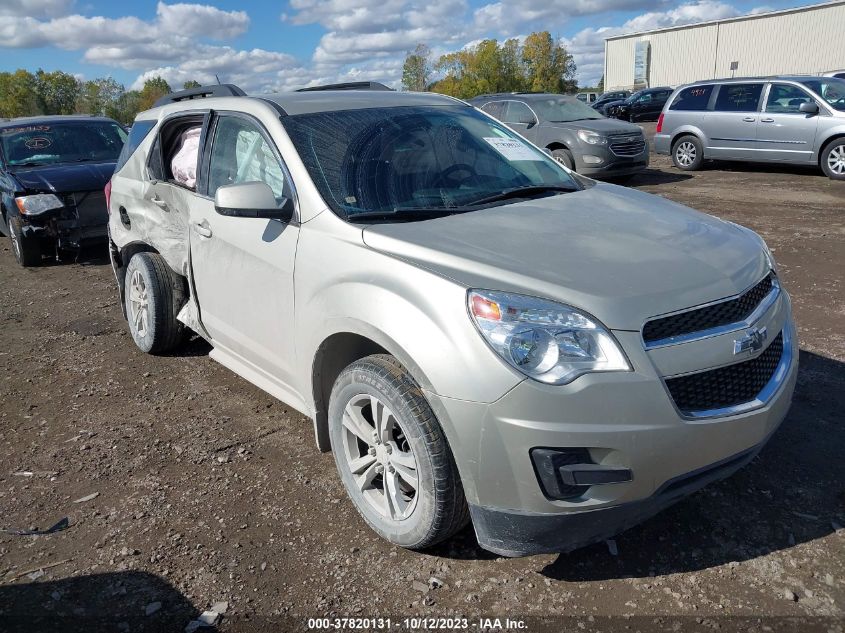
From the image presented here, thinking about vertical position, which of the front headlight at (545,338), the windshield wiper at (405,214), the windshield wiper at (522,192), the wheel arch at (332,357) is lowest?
the wheel arch at (332,357)

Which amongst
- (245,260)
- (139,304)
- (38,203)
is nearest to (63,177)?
(38,203)

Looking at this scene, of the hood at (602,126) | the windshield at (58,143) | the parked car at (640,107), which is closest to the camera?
the windshield at (58,143)

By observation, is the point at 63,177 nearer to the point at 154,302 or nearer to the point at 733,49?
the point at 154,302

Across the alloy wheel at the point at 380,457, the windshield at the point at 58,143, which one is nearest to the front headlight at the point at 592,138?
the windshield at the point at 58,143

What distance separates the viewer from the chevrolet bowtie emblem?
2424 millimetres

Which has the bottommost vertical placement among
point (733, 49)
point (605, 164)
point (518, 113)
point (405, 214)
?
point (605, 164)

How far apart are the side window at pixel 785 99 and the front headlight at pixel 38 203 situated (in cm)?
1173

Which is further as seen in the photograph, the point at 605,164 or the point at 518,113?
the point at 518,113

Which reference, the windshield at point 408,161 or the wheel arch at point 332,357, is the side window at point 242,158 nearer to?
the windshield at point 408,161

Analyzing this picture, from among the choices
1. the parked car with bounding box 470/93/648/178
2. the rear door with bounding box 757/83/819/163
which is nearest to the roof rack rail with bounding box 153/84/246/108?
Answer: the parked car with bounding box 470/93/648/178

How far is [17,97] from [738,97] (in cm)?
7290

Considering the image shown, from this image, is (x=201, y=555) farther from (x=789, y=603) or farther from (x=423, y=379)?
(x=789, y=603)

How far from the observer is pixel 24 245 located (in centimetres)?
842

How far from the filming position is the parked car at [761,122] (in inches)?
468
